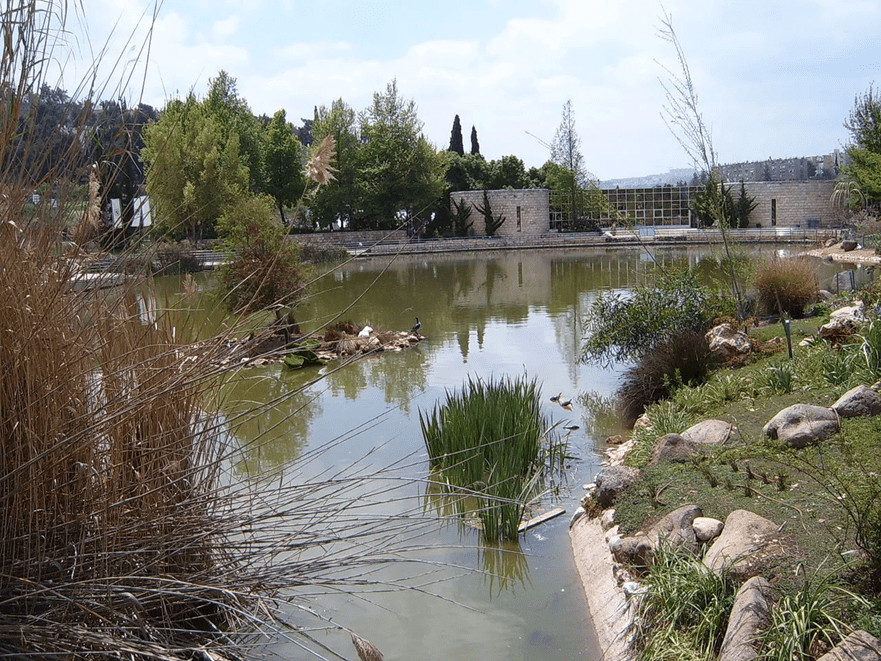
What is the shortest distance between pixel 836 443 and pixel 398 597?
2.62 meters

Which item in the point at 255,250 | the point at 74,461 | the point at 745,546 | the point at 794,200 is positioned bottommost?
the point at 745,546

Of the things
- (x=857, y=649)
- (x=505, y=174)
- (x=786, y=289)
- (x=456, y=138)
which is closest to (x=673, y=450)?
(x=857, y=649)

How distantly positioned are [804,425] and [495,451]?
6.57ft

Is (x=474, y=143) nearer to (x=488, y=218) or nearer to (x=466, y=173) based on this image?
(x=466, y=173)

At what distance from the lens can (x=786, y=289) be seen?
11375mm

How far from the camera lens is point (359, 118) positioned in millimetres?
42125

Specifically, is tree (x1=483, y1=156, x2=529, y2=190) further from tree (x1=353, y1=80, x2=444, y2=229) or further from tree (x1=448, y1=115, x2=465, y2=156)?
tree (x1=353, y1=80, x2=444, y2=229)

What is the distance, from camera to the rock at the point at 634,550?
4206 mm

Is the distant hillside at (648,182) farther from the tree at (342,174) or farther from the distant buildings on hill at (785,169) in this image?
the tree at (342,174)

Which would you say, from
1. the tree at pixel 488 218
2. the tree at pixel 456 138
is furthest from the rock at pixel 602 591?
the tree at pixel 456 138

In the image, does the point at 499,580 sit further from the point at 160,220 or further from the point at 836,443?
the point at 160,220

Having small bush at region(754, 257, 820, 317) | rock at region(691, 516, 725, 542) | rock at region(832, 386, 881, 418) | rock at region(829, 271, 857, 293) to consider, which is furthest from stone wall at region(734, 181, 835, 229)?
rock at region(691, 516, 725, 542)

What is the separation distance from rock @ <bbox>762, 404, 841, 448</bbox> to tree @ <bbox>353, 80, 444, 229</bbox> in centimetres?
3393

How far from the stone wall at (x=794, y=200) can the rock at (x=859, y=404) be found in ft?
127
